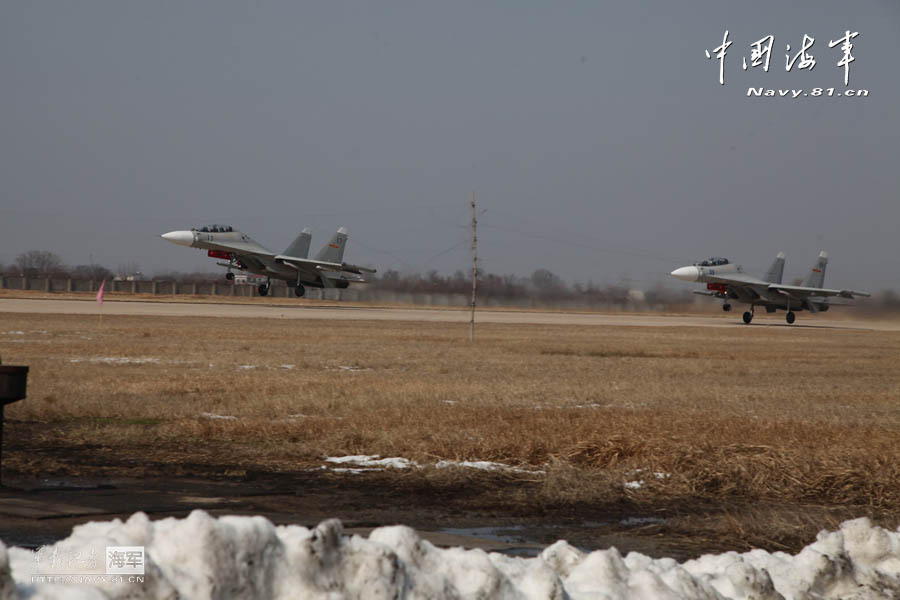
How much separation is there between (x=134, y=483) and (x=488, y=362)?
17.3 metres

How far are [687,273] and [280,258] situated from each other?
3110 centimetres

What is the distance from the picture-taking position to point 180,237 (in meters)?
68.7

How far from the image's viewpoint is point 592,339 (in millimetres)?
40531

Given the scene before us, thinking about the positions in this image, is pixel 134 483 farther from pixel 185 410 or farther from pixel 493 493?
pixel 185 410

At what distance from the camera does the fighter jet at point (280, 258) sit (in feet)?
232

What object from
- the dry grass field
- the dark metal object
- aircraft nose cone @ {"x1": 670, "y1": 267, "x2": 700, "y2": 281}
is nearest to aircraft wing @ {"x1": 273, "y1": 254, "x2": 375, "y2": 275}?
aircraft nose cone @ {"x1": 670, "y1": 267, "x2": 700, "y2": 281}

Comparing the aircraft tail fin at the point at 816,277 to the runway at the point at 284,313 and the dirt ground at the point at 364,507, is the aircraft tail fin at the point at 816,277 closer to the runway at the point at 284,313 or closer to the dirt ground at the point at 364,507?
the runway at the point at 284,313

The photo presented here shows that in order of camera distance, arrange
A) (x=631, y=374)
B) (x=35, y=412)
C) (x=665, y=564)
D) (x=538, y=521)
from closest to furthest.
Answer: (x=665, y=564), (x=538, y=521), (x=35, y=412), (x=631, y=374)

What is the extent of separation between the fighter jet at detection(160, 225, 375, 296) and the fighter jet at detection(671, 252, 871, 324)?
1082 inches

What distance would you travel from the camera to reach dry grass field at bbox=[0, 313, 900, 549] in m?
8.99

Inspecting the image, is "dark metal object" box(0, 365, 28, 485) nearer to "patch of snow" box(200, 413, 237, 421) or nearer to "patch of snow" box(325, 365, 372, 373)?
"patch of snow" box(200, 413, 237, 421)

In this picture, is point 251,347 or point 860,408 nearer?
point 860,408

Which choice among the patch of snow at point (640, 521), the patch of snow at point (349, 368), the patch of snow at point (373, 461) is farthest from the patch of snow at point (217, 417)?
the patch of snow at point (349, 368)

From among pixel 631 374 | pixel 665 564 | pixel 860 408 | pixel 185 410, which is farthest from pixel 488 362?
pixel 665 564
